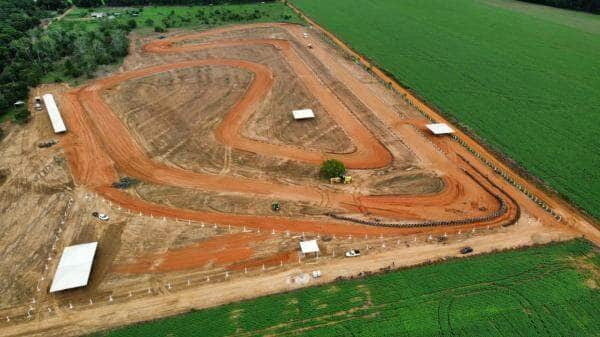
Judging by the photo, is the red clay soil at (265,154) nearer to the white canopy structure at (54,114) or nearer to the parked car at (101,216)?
the white canopy structure at (54,114)

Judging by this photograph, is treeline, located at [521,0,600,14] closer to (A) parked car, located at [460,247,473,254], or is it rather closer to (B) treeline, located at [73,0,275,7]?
(B) treeline, located at [73,0,275,7]

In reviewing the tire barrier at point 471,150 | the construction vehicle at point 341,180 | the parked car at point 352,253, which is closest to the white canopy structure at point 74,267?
the parked car at point 352,253

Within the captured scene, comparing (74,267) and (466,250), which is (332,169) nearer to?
(466,250)

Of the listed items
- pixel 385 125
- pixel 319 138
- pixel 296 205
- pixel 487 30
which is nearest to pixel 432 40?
pixel 487 30

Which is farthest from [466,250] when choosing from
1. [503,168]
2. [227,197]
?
[227,197]

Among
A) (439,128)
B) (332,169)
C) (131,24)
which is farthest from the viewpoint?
(131,24)
